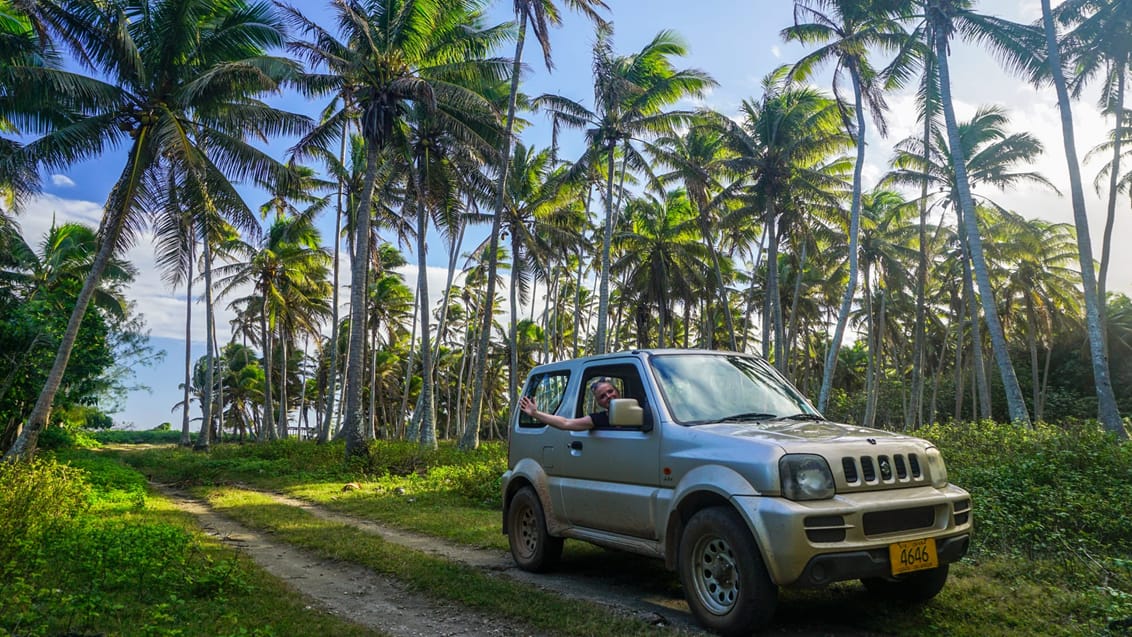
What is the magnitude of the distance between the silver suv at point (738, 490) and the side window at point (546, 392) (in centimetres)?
19

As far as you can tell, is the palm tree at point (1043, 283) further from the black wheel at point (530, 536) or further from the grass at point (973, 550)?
the black wheel at point (530, 536)

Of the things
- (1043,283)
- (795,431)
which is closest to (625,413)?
(795,431)

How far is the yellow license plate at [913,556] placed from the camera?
4340mm

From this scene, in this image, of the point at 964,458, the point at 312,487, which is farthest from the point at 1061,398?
the point at 312,487

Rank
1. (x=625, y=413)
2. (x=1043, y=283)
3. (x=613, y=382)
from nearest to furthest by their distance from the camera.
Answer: (x=625, y=413) < (x=613, y=382) < (x=1043, y=283)

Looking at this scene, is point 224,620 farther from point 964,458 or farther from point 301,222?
point 301,222

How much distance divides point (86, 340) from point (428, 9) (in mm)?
13777

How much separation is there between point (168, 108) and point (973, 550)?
1800 centimetres

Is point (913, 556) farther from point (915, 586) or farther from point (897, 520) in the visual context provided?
point (915, 586)

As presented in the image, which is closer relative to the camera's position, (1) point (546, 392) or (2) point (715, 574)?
(2) point (715, 574)

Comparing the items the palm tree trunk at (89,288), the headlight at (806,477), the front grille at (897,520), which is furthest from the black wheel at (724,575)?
the palm tree trunk at (89,288)

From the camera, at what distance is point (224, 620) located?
487 cm

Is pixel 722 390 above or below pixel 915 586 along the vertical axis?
above

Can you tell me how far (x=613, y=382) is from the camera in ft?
20.8
